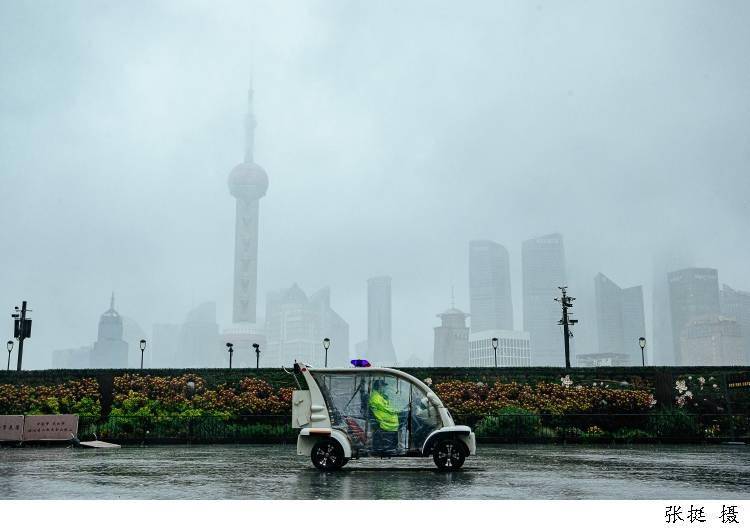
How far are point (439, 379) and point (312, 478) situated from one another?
1781 cm

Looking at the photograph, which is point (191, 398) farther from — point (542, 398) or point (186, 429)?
point (542, 398)

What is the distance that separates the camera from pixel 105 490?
11766 mm

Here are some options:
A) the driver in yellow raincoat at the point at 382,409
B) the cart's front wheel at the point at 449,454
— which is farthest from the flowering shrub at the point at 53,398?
the cart's front wheel at the point at 449,454

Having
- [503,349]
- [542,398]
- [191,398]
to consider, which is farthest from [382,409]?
[503,349]

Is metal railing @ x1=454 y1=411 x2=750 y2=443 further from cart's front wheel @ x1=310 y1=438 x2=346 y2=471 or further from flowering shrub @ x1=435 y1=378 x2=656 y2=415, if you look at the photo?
cart's front wheel @ x1=310 y1=438 x2=346 y2=471

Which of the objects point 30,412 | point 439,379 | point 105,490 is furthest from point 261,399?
point 105,490

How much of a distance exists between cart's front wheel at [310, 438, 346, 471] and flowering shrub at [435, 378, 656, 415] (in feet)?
52.4

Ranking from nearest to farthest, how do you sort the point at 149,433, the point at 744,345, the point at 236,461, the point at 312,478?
the point at 312,478 < the point at 236,461 < the point at 149,433 < the point at 744,345

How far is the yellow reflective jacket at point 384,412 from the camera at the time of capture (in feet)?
47.2

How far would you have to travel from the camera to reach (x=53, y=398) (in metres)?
30.7

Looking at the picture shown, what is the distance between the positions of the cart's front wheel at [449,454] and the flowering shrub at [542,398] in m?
15.4

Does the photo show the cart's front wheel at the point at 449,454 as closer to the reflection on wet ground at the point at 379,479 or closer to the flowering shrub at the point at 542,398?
the reflection on wet ground at the point at 379,479

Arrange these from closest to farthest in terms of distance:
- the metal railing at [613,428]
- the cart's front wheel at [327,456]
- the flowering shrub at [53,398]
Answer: the cart's front wheel at [327,456] → the metal railing at [613,428] → the flowering shrub at [53,398]

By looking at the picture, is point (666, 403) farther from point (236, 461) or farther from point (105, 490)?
point (105, 490)
